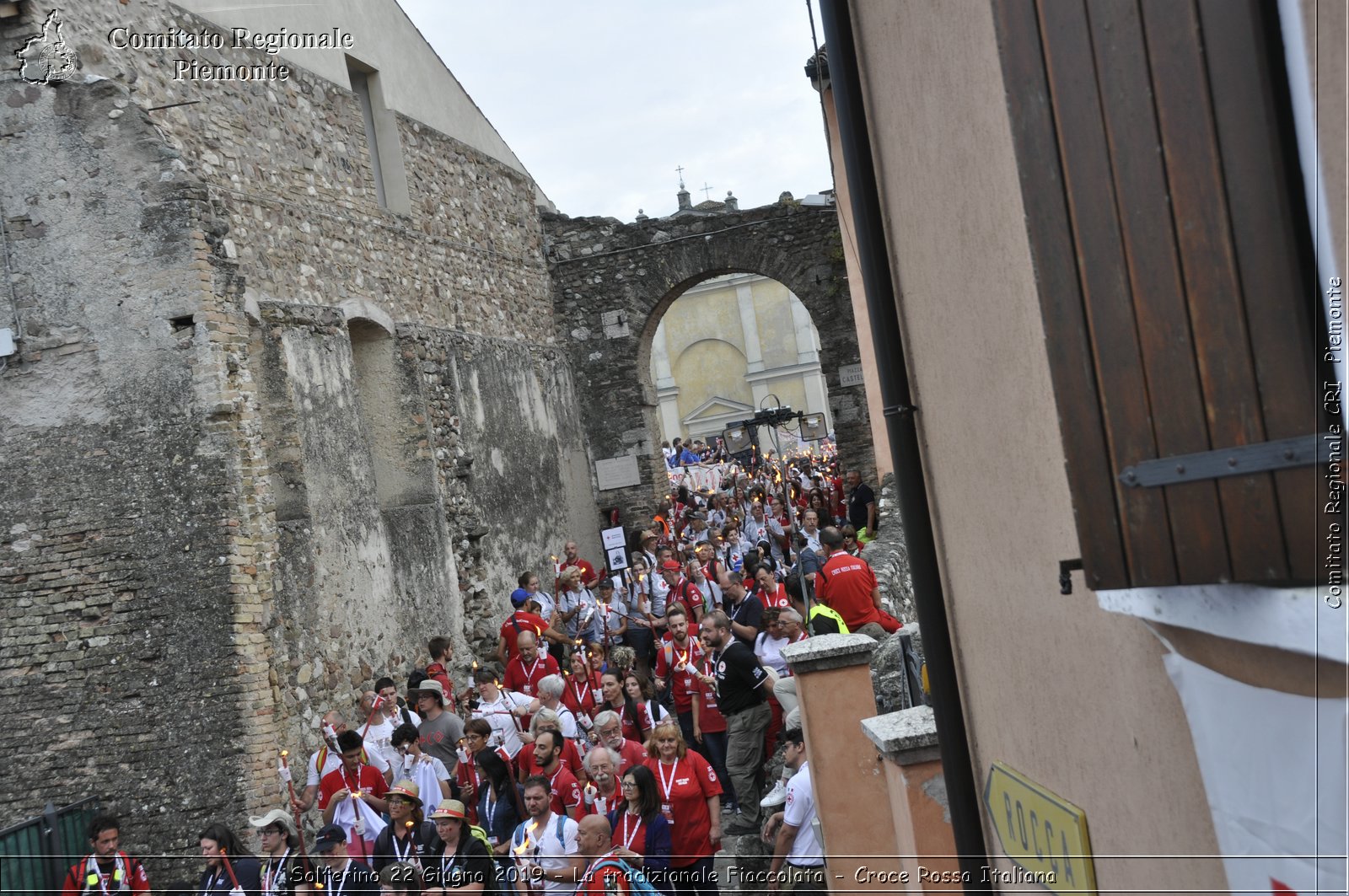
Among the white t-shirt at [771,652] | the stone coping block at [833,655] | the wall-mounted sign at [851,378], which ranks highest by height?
the wall-mounted sign at [851,378]

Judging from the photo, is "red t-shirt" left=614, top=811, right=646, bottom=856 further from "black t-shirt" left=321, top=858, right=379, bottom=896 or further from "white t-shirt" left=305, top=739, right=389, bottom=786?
"white t-shirt" left=305, top=739, right=389, bottom=786

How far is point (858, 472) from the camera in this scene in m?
19.6

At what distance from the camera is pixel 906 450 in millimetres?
Result: 4113

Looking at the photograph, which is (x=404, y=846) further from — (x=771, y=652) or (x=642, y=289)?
(x=642, y=289)

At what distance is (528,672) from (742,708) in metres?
2.80

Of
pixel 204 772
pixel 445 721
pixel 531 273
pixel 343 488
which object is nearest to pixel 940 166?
pixel 445 721

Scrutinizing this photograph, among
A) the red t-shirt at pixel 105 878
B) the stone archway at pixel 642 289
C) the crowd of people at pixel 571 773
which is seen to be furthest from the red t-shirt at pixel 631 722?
the stone archway at pixel 642 289

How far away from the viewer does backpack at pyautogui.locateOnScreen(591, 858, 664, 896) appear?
6.29m

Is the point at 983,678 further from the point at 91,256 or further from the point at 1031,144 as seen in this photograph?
the point at 91,256

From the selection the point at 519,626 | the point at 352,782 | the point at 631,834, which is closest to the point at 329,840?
the point at 352,782

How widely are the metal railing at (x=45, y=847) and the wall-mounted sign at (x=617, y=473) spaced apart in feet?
38.1

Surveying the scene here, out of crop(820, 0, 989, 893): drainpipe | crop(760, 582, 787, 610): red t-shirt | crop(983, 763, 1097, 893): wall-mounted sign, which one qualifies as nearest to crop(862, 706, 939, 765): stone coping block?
crop(820, 0, 989, 893): drainpipe

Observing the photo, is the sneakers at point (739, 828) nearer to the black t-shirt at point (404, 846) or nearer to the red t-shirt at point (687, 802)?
the red t-shirt at point (687, 802)

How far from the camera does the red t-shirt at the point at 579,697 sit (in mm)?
9852
